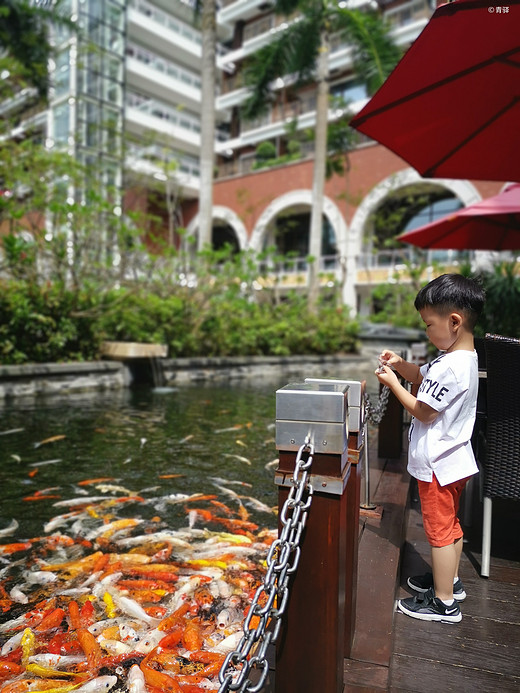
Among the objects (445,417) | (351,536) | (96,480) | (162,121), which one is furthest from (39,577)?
(162,121)

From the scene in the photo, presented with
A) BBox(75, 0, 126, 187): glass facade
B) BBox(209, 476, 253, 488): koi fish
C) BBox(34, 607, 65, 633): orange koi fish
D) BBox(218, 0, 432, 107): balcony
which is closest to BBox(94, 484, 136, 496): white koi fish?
BBox(209, 476, 253, 488): koi fish

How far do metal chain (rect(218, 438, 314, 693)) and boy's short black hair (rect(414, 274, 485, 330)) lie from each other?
0.96m

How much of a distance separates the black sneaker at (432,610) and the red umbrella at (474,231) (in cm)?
523

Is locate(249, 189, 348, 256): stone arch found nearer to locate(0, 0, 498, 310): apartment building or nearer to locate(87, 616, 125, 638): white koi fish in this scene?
locate(0, 0, 498, 310): apartment building

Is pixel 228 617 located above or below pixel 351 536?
below

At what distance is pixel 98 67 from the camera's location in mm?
26016

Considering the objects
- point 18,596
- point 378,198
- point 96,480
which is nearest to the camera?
point 18,596

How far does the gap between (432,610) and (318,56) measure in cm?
1868

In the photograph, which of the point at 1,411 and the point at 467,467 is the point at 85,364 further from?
the point at 467,467

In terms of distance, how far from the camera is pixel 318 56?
677 inches

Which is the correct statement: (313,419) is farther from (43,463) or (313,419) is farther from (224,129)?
(224,129)

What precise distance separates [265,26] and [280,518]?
38913mm

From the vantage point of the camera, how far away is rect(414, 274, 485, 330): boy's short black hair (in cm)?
197

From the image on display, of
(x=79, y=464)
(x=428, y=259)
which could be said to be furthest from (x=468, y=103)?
(x=428, y=259)
